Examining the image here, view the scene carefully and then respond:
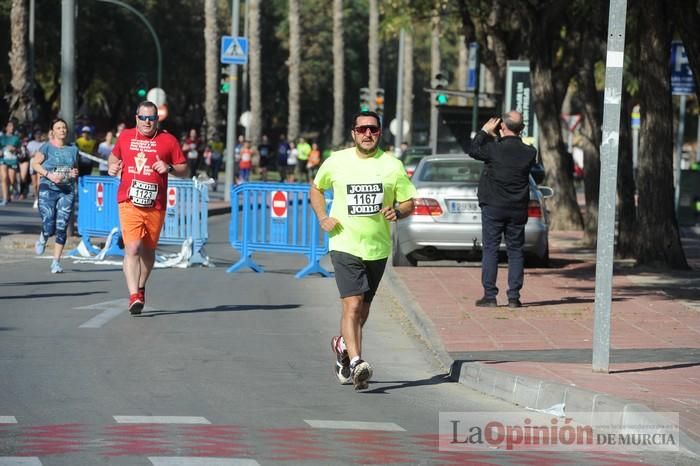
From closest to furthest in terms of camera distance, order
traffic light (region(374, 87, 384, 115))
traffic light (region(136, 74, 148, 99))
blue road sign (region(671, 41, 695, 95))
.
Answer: blue road sign (region(671, 41, 695, 95)) → traffic light (region(136, 74, 148, 99)) → traffic light (region(374, 87, 384, 115))

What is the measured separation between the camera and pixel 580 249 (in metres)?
24.4

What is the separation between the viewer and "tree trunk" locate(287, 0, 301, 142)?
57609 millimetres

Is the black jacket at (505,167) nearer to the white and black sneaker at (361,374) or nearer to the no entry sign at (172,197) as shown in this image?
the white and black sneaker at (361,374)

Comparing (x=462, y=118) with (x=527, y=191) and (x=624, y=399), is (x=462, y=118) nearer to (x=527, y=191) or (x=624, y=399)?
(x=527, y=191)

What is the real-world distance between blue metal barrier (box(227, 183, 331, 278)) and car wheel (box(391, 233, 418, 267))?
979mm

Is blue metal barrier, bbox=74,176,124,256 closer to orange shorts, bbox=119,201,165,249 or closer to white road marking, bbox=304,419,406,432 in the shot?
orange shorts, bbox=119,201,165,249

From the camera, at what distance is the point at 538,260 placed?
19562 mm

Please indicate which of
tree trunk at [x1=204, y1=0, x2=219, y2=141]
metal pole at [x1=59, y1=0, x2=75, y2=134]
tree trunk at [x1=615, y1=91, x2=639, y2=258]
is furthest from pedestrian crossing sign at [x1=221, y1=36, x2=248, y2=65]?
tree trunk at [x1=615, y1=91, x2=639, y2=258]

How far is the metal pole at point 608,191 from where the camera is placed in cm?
1001

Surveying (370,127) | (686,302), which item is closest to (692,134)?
(686,302)

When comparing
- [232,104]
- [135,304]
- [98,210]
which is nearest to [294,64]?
[232,104]

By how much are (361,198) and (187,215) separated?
967 cm

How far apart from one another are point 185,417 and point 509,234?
6.34 m

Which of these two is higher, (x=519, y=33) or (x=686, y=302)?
(x=519, y=33)
